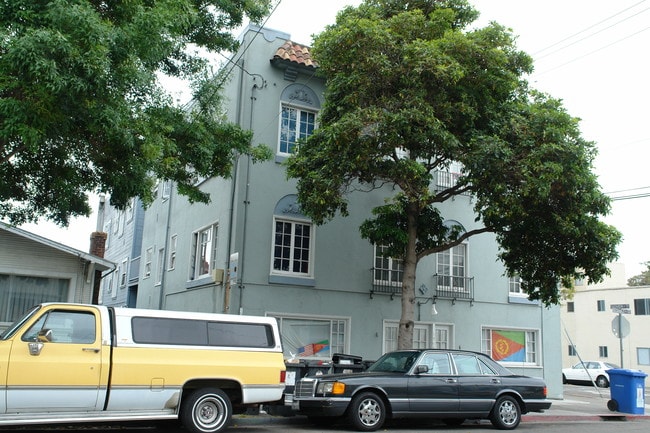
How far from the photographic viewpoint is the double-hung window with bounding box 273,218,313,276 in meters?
17.3

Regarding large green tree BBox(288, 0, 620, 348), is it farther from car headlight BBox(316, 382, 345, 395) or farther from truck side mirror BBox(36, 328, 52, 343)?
truck side mirror BBox(36, 328, 52, 343)

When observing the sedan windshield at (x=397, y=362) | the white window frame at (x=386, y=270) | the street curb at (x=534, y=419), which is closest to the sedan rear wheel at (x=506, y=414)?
the street curb at (x=534, y=419)

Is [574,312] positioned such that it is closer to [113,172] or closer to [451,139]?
[451,139]

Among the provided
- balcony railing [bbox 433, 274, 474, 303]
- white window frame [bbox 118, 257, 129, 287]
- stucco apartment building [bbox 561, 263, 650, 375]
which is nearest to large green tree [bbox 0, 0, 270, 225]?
balcony railing [bbox 433, 274, 474, 303]

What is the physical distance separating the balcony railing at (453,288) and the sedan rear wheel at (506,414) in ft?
23.3

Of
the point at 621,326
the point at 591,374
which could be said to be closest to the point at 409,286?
the point at 621,326

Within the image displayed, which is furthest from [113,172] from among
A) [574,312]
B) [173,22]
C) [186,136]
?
[574,312]

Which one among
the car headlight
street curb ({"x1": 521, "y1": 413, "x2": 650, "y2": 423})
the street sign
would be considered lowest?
street curb ({"x1": 521, "y1": 413, "x2": 650, "y2": 423})

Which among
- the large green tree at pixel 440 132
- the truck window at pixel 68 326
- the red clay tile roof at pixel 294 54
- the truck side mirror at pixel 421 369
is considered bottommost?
the truck side mirror at pixel 421 369

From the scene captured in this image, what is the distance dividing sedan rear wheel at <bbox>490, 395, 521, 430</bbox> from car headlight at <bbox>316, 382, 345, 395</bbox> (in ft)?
11.0

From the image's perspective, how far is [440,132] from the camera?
13469 millimetres

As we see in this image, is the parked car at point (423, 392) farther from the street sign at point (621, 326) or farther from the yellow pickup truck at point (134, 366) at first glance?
the street sign at point (621, 326)

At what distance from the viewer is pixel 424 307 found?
19438 mm

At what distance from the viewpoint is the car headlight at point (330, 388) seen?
431 inches
